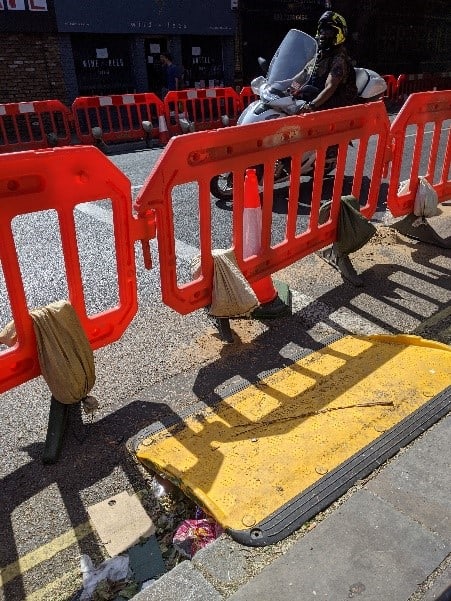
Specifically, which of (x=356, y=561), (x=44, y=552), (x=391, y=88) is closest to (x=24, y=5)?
(x=391, y=88)

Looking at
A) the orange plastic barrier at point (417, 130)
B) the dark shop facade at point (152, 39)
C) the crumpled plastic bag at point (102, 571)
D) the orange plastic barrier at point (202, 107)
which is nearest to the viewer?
the crumpled plastic bag at point (102, 571)

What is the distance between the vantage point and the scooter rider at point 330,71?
609 centimetres

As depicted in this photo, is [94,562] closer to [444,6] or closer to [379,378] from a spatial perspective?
[379,378]

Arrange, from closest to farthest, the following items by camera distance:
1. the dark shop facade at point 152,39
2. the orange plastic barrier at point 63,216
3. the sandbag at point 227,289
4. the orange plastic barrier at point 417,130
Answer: the orange plastic barrier at point 63,216
the sandbag at point 227,289
the orange plastic barrier at point 417,130
the dark shop facade at point 152,39

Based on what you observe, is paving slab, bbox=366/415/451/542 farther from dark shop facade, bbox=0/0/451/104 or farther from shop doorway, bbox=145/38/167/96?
shop doorway, bbox=145/38/167/96

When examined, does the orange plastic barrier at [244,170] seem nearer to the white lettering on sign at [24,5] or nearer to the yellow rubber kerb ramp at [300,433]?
the yellow rubber kerb ramp at [300,433]

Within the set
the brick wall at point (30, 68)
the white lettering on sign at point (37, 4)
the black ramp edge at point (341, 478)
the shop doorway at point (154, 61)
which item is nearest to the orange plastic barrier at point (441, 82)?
the shop doorway at point (154, 61)

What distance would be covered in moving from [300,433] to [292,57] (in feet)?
17.3

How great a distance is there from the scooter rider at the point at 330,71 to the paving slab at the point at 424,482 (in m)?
4.82

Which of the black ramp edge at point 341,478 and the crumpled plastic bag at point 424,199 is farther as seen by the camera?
the crumpled plastic bag at point 424,199

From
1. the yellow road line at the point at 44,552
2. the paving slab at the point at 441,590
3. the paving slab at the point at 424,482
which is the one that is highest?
the paving slab at the point at 441,590

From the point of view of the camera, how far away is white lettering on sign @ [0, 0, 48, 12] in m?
13.0

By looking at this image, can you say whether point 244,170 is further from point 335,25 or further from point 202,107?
point 202,107

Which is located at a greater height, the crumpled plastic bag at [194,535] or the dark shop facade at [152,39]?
the dark shop facade at [152,39]
